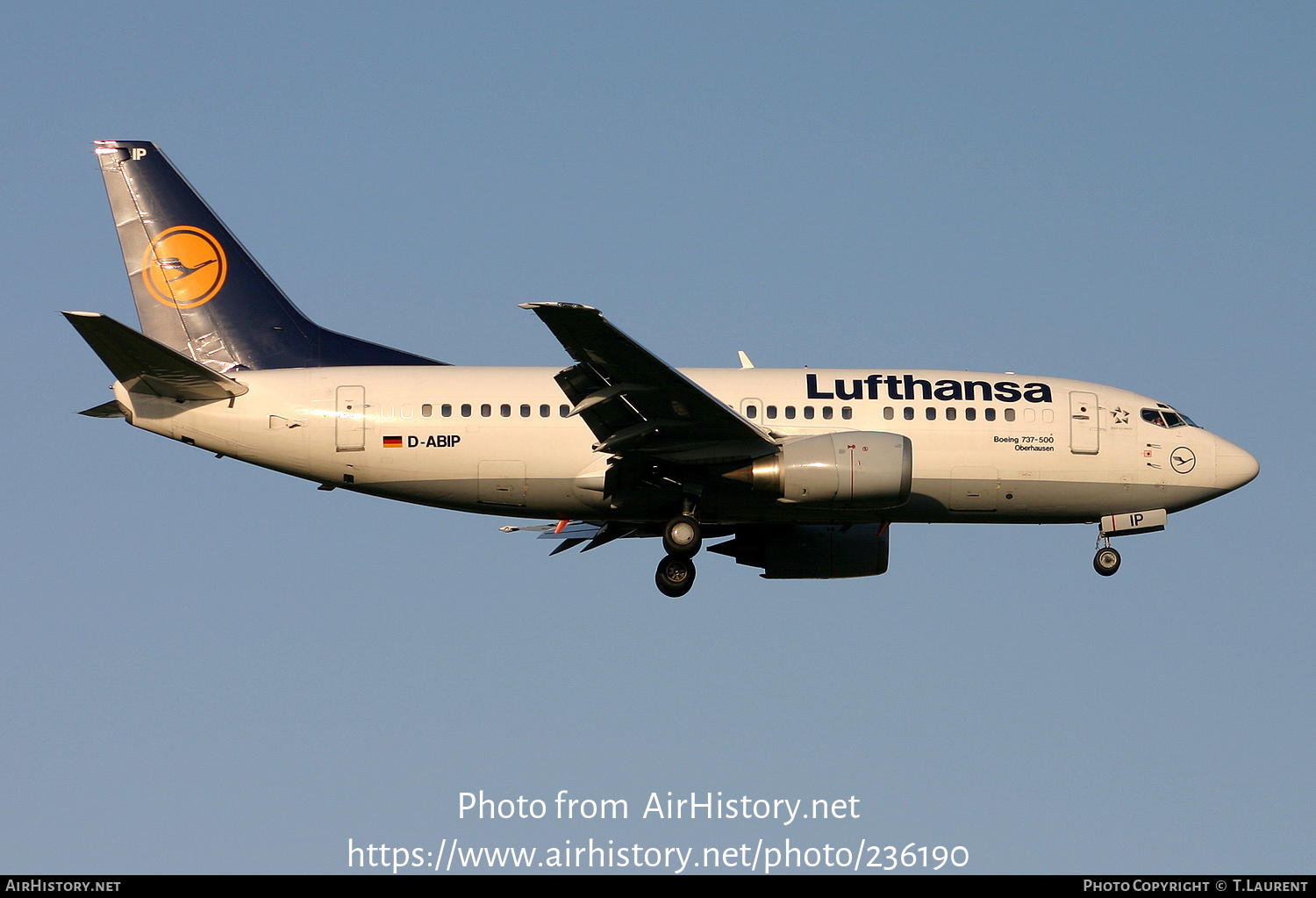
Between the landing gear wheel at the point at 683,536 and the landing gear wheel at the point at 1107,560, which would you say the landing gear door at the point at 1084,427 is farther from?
the landing gear wheel at the point at 683,536

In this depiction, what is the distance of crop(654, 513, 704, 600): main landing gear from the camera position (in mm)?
28516

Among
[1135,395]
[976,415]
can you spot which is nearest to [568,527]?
[976,415]

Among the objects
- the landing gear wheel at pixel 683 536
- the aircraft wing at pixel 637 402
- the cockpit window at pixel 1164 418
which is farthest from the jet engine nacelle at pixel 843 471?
the cockpit window at pixel 1164 418

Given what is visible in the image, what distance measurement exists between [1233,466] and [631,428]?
505 inches

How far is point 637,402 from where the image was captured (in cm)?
2648

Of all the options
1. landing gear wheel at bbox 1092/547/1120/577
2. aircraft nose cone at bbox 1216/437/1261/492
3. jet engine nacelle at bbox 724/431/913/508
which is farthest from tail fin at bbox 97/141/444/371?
aircraft nose cone at bbox 1216/437/1261/492

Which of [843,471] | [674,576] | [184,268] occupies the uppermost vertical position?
[184,268]

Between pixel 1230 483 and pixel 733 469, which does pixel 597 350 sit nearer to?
pixel 733 469

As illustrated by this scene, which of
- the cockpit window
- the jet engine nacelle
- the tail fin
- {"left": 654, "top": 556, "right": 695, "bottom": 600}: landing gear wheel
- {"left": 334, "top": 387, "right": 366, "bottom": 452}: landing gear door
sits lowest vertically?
{"left": 654, "top": 556, "right": 695, "bottom": 600}: landing gear wheel

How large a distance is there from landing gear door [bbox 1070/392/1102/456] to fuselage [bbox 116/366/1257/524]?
0.03 metres

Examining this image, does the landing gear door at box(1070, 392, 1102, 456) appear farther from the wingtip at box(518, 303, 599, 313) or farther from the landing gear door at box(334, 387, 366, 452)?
the landing gear door at box(334, 387, 366, 452)

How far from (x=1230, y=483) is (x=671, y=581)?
1179 cm

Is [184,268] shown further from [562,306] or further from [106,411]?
[562,306]

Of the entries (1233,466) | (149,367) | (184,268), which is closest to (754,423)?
(1233,466)
